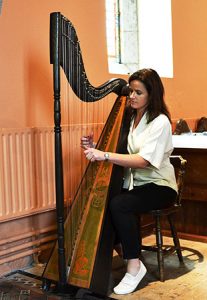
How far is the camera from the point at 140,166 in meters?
2.28

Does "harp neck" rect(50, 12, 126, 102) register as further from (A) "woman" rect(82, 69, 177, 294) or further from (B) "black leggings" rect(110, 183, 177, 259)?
(B) "black leggings" rect(110, 183, 177, 259)

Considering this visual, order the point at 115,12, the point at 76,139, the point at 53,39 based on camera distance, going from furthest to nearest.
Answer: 1. the point at 115,12
2. the point at 76,139
3. the point at 53,39

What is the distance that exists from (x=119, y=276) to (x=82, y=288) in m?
0.46

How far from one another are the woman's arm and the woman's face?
0.30m

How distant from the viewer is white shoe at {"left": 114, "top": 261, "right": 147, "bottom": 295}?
2307 millimetres

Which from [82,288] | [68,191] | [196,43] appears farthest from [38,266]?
[196,43]

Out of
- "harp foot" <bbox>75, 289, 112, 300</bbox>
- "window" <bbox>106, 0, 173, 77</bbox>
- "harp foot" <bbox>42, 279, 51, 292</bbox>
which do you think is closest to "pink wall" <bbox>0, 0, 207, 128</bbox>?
"window" <bbox>106, 0, 173, 77</bbox>

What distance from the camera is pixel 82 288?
2139 millimetres

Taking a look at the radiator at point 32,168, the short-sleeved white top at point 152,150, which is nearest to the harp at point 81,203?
the short-sleeved white top at point 152,150

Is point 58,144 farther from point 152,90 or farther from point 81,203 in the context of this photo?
point 152,90

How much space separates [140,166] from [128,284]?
595 millimetres

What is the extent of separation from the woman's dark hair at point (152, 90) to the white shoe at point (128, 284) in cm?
79

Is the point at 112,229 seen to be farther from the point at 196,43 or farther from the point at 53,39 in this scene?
the point at 196,43

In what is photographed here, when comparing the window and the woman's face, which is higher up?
the window
